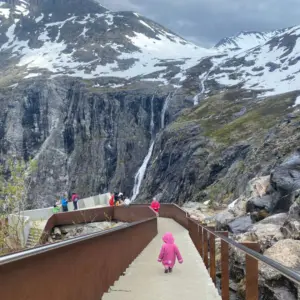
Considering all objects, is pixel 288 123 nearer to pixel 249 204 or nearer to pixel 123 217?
pixel 123 217

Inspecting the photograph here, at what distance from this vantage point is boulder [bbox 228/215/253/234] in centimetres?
1961

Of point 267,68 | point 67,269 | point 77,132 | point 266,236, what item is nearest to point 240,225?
point 266,236

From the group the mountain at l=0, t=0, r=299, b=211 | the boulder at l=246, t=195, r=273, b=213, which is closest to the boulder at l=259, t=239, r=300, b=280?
the boulder at l=246, t=195, r=273, b=213

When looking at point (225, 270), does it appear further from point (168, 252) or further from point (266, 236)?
point (266, 236)

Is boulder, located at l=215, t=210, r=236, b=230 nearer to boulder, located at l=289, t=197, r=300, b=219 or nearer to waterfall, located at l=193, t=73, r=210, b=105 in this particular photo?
boulder, located at l=289, t=197, r=300, b=219

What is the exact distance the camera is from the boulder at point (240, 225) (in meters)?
19.6

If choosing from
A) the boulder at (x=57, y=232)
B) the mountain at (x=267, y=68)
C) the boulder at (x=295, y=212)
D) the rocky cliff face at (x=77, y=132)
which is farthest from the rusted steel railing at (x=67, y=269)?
the mountain at (x=267, y=68)

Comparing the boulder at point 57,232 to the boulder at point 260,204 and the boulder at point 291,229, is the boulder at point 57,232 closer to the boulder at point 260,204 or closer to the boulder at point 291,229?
the boulder at point 260,204

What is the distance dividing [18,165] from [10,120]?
4446 inches

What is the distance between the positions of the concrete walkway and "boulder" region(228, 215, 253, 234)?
4.64 m

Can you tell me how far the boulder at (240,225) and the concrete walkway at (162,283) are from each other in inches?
183

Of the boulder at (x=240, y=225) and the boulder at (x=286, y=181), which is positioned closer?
the boulder at (x=240, y=225)

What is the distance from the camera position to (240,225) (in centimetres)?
2017

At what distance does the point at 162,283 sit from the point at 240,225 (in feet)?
32.1
